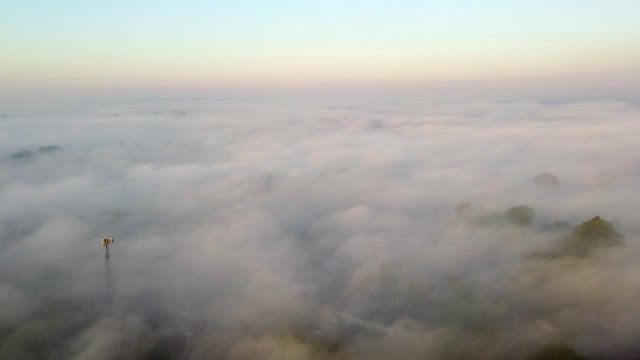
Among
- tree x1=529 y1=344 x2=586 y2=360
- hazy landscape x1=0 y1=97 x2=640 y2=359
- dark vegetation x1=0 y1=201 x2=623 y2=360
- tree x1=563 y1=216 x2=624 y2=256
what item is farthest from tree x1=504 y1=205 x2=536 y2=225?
tree x1=529 y1=344 x2=586 y2=360

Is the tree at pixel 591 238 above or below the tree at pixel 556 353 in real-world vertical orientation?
above

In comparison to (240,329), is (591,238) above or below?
above

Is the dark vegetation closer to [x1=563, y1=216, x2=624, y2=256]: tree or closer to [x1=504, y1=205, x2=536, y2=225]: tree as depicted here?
[x1=563, y1=216, x2=624, y2=256]: tree

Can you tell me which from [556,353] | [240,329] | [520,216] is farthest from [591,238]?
[240,329]

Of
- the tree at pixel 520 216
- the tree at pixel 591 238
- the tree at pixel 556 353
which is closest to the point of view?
the tree at pixel 556 353

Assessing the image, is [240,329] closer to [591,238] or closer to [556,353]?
[556,353]

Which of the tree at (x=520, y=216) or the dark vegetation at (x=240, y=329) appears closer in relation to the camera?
the dark vegetation at (x=240, y=329)

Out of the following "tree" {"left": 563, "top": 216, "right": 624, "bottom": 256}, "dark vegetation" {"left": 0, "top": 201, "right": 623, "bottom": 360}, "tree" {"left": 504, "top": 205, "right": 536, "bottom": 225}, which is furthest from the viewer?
"tree" {"left": 504, "top": 205, "right": 536, "bottom": 225}

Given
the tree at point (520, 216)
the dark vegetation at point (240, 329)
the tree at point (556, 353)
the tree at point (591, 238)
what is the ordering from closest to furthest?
the tree at point (556, 353)
the dark vegetation at point (240, 329)
the tree at point (591, 238)
the tree at point (520, 216)

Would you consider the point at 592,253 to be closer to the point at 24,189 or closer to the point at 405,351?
the point at 405,351

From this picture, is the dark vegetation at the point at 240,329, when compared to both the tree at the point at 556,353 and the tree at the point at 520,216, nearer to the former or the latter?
the tree at the point at 556,353

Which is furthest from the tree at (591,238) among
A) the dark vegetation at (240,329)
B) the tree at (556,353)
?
the tree at (556,353)

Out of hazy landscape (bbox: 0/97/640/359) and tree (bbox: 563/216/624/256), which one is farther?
tree (bbox: 563/216/624/256)
